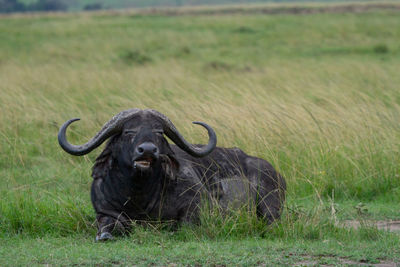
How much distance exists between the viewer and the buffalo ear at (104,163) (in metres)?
6.25

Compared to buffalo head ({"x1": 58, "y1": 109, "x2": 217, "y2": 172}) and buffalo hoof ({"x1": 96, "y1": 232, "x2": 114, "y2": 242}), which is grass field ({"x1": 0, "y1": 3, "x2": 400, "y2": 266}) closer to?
buffalo hoof ({"x1": 96, "y1": 232, "x2": 114, "y2": 242})

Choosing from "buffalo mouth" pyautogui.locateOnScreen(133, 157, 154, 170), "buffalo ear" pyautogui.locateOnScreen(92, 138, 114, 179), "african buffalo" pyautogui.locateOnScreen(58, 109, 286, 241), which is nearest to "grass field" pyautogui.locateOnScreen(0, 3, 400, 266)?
"african buffalo" pyautogui.locateOnScreen(58, 109, 286, 241)

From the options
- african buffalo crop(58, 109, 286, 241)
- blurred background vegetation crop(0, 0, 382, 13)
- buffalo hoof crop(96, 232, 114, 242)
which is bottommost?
buffalo hoof crop(96, 232, 114, 242)

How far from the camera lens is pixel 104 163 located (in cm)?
632

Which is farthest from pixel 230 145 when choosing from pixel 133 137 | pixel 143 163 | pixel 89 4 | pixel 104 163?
pixel 89 4

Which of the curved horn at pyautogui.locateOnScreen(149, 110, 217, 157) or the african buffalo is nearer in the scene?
the african buffalo

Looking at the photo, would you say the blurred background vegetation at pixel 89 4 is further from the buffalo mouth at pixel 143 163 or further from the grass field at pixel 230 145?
the buffalo mouth at pixel 143 163

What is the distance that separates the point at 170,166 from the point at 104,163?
0.60 meters

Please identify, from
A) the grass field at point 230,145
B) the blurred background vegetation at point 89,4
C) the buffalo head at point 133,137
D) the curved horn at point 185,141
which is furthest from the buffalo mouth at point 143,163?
the blurred background vegetation at point 89,4

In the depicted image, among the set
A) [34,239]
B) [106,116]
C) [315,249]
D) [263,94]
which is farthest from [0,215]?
[263,94]

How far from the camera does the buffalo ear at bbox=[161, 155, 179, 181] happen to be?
247 inches

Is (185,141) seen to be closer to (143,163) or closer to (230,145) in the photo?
(143,163)

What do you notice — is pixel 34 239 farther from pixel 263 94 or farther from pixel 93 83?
pixel 93 83

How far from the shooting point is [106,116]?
35.1 feet
